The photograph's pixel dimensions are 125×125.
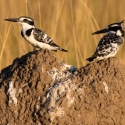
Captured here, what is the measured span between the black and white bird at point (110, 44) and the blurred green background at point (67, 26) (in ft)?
3.06

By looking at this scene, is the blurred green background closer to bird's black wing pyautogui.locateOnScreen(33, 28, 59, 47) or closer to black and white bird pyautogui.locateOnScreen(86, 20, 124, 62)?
bird's black wing pyautogui.locateOnScreen(33, 28, 59, 47)

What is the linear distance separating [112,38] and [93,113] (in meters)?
1.33

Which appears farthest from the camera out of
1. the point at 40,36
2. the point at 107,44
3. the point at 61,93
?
the point at 40,36

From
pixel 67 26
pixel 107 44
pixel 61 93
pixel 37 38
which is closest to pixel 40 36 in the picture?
pixel 37 38

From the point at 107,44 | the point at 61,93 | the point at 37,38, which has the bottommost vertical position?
the point at 61,93

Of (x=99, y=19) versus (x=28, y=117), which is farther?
(x=99, y=19)

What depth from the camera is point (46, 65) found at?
16.8 feet

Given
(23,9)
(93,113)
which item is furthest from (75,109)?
(23,9)

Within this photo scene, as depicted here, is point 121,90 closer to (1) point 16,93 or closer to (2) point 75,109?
(2) point 75,109

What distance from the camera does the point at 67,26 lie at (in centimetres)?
929

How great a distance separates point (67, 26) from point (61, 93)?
4.44m

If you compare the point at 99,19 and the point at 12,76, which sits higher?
the point at 99,19

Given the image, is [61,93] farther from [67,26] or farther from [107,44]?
[67,26]

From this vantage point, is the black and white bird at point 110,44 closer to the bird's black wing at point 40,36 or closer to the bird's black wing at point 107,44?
the bird's black wing at point 107,44
